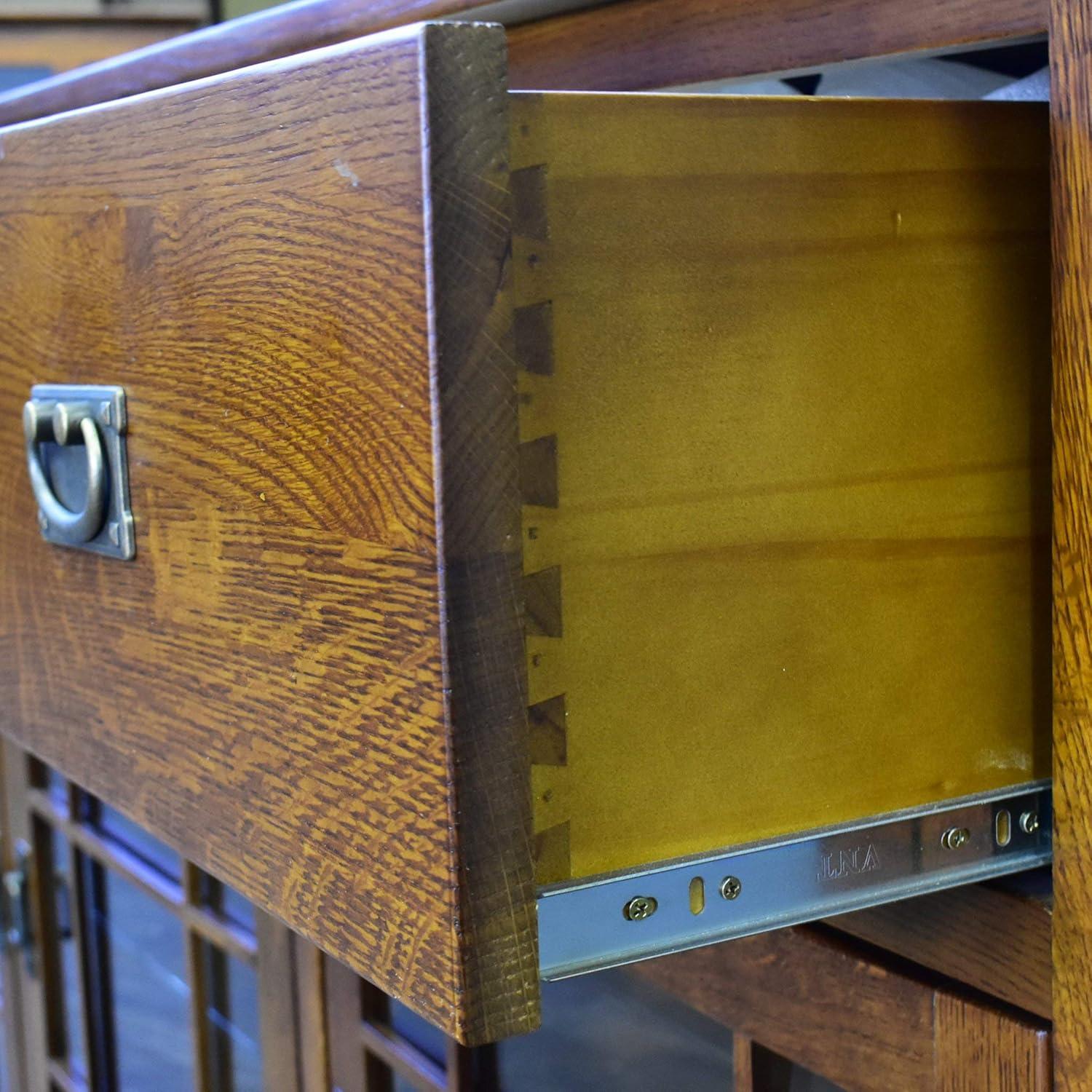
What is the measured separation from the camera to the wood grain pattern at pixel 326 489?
36cm

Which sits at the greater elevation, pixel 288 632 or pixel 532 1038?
pixel 288 632

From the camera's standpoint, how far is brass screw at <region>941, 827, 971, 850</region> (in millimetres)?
488

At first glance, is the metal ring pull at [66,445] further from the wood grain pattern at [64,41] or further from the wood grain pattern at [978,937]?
the wood grain pattern at [64,41]

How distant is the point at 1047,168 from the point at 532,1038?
1.61ft

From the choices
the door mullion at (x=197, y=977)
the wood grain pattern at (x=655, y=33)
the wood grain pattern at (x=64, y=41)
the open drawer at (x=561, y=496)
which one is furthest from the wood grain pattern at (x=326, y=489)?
the wood grain pattern at (x=64, y=41)

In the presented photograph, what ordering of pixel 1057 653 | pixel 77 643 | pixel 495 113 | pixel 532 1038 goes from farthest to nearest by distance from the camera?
pixel 532 1038, pixel 77 643, pixel 1057 653, pixel 495 113

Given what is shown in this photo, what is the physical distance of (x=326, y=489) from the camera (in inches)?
16.4

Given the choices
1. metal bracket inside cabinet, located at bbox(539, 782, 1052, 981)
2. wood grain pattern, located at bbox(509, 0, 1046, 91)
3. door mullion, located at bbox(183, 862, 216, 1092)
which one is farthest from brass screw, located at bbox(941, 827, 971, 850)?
door mullion, located at bbox(183, 862, 216, 1092)

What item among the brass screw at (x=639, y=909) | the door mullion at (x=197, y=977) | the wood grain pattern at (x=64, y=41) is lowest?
the door mullion at (x=197, y=977)

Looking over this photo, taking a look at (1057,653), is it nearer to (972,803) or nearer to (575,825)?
(972,803)

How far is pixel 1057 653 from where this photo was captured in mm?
488

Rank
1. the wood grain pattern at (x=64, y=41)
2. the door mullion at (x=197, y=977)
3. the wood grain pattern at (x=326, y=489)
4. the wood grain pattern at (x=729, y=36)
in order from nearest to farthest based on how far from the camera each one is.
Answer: the wood grain pattern at (x=326, y=489), the wood grain pattern at (x=729, y=36), the door mullion at (x=197, y=977), the wood grain pattern at (x=64, y=41)

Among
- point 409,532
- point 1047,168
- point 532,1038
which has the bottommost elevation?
point 532,1038

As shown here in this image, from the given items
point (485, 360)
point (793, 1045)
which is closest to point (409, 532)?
point (485, 360)
